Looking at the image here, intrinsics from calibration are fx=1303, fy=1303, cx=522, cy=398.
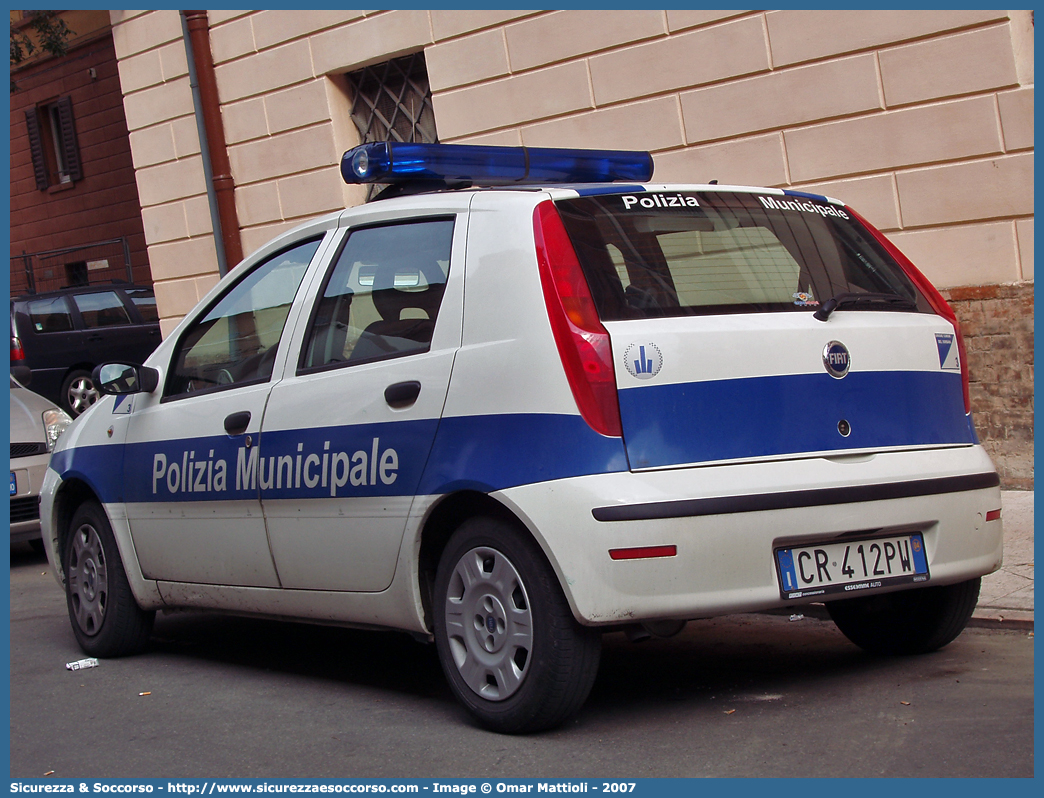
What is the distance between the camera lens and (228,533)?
4820mm

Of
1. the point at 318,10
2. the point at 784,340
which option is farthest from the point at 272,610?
the point at 318,10

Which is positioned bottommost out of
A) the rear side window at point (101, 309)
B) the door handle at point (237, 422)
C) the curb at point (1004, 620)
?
the curb at point (1004, 620)

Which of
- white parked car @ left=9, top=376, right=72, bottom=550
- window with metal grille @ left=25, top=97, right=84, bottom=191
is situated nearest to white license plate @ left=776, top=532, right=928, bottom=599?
white parked car @ left=9, top=376, right=72, bottom=550

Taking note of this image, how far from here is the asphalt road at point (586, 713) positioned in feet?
11.4

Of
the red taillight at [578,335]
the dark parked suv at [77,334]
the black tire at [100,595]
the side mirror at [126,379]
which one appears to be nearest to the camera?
the red taillight at [578,335]

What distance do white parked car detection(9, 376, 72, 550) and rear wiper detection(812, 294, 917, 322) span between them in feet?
18.9

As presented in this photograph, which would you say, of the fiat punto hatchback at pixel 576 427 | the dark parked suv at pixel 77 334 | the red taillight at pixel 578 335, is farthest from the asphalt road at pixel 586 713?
the dark parked suv at pixel 77 334

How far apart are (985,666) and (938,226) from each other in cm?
418

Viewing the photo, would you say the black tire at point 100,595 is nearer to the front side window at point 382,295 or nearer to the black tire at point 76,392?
the front side window at point 382,295

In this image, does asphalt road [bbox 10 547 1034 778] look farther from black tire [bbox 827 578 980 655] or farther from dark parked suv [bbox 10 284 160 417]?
dark parked suv [bbox 10 284 160 417]

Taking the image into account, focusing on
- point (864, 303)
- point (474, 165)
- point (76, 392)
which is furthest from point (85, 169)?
point (864, 303)

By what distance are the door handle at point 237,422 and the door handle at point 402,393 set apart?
80 centimetres

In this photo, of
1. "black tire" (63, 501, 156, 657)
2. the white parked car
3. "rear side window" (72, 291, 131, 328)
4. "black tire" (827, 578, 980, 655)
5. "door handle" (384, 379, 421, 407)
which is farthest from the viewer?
"rear side window" (72, 291, 131, 328)

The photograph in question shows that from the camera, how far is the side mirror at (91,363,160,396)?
5.30 m
